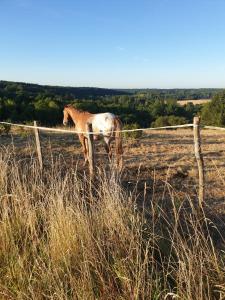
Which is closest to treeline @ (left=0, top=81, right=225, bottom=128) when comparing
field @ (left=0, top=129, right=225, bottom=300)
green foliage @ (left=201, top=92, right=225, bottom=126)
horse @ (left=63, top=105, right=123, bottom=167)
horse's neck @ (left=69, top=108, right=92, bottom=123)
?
green foliage @ (left=201, top=92, right=225, bottom=126)

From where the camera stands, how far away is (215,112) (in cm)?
5119

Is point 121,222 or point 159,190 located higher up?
point 121,222

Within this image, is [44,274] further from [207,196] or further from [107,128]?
[107,128]

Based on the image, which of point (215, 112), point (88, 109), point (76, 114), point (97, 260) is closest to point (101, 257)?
point (97, 260)

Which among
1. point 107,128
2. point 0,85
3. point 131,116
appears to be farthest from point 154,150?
point 0,85

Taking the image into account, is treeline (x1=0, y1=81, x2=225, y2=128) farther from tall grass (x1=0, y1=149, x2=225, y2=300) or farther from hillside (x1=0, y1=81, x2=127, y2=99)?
tall grass (x1=0, y1=149, x2=225, y2=300)

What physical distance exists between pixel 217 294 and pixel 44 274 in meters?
1.13

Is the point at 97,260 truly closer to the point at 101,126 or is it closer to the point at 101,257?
the point at 101,257

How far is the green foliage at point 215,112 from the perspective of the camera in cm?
4953

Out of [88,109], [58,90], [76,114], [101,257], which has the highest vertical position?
[58,90]

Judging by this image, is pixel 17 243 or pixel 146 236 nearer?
pixel 17 243

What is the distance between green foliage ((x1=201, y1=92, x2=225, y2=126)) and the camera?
163 feet

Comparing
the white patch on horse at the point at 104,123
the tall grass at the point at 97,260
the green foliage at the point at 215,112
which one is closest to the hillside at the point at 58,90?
the green foliage at the point at 215,112

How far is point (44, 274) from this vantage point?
2625 millimetres
